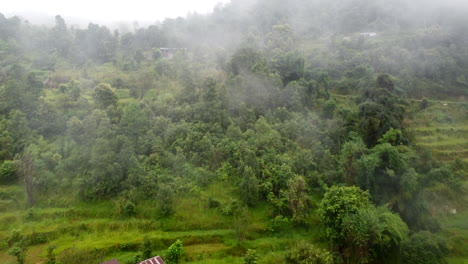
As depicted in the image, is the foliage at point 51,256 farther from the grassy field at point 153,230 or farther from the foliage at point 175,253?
the foliage at point 175,253

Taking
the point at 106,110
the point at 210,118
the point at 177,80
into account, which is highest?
the point at 177,80

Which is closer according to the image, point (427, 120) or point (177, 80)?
point (427, 120)

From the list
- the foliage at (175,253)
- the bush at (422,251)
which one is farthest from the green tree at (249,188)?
the bush at (422,251)

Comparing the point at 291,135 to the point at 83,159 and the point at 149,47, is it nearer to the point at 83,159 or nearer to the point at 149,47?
the point at 83,159

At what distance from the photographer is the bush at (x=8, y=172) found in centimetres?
1611

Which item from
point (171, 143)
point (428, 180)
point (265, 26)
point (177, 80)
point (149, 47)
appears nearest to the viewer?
point (428, 180)

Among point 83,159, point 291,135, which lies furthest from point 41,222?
point 291,135

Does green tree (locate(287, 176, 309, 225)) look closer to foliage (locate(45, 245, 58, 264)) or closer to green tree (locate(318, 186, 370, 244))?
green tree (locate(318, 186, 370, 244))

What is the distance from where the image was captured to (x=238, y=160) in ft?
55.6

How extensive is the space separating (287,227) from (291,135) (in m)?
6.72

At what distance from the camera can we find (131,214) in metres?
14.7

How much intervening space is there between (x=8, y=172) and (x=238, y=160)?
12511 millimetres

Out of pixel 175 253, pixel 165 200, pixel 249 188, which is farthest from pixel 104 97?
pixel 175 253

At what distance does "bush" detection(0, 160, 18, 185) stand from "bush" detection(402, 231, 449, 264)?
1956 cm
